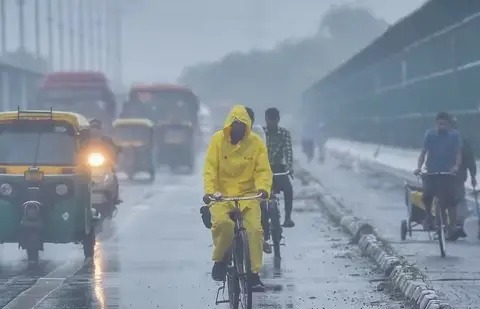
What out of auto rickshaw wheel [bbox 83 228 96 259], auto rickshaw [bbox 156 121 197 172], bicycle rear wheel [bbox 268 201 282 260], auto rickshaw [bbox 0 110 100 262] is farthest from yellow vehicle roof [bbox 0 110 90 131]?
auto rickshaw [bbox 156 121 197 172]

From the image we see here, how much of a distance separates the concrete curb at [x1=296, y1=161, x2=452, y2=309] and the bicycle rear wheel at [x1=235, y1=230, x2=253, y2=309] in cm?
150

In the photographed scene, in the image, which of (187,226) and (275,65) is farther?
(275,65)

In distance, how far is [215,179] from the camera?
11938mm

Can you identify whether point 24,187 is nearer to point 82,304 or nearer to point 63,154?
point 63,154

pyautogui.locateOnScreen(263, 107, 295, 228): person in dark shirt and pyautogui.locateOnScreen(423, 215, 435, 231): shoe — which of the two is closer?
pyautogui.locateOnScreen(263, 107, 295, 228): person in dark shirt

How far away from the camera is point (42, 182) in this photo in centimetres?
1727

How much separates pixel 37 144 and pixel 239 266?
6.60m

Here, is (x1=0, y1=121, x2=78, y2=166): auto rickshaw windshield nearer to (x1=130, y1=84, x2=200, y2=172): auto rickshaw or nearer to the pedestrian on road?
the pedestrian on road

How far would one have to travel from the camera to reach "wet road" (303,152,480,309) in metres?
13.5

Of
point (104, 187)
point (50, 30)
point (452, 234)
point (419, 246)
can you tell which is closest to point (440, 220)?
point (419, 246)

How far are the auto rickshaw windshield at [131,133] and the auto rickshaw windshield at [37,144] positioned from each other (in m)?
27.3

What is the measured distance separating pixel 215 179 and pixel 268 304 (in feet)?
5.39

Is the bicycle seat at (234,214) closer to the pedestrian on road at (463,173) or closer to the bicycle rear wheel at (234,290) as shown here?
the bicycle rear wheel at (234,290)

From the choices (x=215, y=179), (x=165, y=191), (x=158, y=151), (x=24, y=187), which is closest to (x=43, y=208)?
(x=24, y=187)
